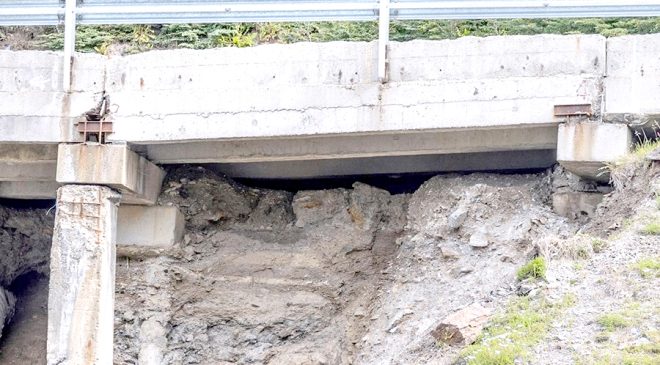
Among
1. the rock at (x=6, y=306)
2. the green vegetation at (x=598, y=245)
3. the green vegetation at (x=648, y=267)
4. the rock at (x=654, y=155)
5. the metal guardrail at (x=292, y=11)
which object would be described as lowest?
the rock at (x=6, y=306)

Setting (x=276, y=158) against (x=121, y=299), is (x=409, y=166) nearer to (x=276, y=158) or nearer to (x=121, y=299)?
(x=276, y=158)

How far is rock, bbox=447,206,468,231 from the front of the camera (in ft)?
41.4

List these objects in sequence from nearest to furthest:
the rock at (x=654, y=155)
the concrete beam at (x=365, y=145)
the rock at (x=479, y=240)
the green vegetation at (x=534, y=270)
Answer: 1. the green vegetation at (x=534, y=270)
2. the rock at (x=654, y=155)
3. the rock at (x=479, y=240)
4. the concrete beam at (x=365, y=145)

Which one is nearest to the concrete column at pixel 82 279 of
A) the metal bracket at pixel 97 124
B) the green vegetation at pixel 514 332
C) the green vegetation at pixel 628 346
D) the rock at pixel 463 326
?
the metal bracket at pixel 97 124

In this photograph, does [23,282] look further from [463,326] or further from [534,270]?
[534,270]

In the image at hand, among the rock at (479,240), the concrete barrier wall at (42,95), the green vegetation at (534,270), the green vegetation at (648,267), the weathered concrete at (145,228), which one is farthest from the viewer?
the weathered concrete at (145,228)

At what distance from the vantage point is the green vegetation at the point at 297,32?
14.6 meters

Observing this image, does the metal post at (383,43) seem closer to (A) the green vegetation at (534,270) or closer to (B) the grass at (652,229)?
(A) the green vegetation at (534,270)

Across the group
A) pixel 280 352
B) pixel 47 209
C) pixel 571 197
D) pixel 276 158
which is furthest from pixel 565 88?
pixel 47 209

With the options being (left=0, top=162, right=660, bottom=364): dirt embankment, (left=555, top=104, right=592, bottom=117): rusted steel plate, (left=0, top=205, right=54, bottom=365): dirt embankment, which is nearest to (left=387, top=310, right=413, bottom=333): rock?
(left=0, top=162, right=660, bottom=364): dirt embankment

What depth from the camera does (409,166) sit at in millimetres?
13812

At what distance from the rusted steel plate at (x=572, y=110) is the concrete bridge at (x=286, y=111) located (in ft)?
0.06

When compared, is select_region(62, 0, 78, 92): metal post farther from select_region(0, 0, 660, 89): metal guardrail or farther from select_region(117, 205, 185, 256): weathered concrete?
select_region(117, 205, 185, 256): weathered concrete

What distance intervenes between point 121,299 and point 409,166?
148 inches
